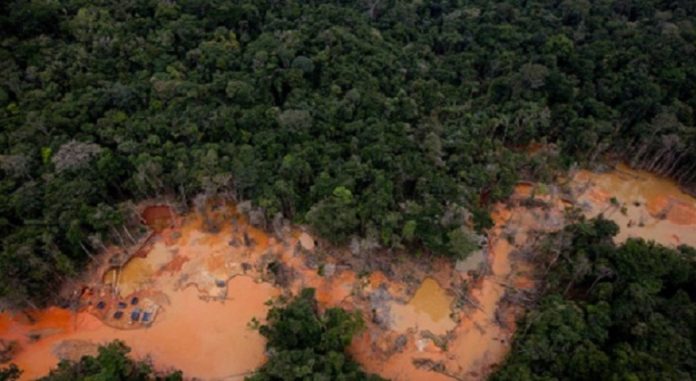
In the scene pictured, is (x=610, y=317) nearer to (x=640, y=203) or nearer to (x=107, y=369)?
(x=640, y=203)

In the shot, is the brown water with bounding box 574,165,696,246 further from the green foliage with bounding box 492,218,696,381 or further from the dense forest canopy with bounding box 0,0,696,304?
the green foliage with bounding box 492,218,696,381

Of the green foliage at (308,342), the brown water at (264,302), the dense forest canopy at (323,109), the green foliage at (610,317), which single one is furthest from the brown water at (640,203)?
the green foliage at (308,342)

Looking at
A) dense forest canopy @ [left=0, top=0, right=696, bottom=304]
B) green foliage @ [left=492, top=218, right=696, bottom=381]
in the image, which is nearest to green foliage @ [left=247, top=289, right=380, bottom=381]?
dense forest canopy @ [left=0, top=0, right=696, bottom=304]

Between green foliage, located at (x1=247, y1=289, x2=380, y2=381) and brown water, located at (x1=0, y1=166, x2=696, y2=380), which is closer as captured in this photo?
green foliage, located at (x1=247, y1=289, x2=380, y2=381)

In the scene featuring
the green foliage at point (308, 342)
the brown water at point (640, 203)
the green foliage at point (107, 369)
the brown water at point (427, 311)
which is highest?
the brown water at point (640, 203)

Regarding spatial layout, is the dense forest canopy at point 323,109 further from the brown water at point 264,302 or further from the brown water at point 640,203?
the brown water at point 264,302

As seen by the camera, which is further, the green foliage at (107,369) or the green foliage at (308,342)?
the green foliage at (308,342)
